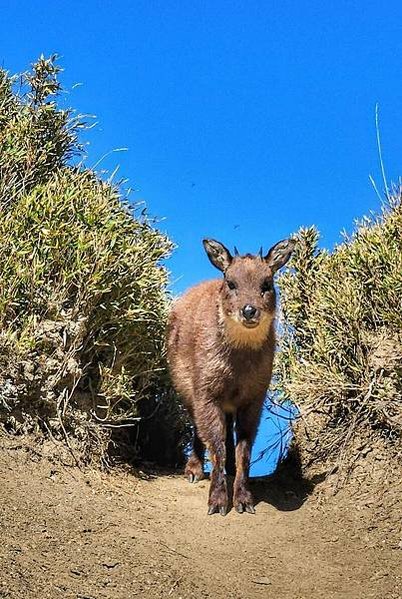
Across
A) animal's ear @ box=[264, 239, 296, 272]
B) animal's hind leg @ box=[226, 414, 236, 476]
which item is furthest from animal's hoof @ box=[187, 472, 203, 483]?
animal's ear @ box=[264, 239, 296, 272]

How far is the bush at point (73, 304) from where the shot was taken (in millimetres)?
7973

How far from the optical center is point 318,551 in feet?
23.8

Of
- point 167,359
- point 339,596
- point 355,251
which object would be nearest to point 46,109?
point 167,359

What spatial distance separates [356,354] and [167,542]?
125 inches

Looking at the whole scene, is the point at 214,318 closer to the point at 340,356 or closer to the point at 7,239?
the point at 340,356

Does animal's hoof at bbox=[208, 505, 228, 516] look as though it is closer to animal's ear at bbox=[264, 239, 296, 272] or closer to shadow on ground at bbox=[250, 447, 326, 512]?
shadow on ground at bbox=[250, 447, 326, 512]

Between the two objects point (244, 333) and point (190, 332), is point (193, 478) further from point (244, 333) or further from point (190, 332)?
point (244, 333)

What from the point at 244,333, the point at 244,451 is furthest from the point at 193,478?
the point at 244,333

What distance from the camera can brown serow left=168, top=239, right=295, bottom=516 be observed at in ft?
25.8

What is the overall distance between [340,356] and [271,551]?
2.60 m

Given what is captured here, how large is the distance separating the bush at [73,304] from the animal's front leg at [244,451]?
1188mm

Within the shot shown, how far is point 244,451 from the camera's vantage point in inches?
322

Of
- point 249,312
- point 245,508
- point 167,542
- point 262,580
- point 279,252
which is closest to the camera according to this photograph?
point 262,580

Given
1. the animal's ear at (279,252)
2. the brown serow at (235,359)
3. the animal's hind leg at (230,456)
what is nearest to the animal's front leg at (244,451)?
the brown serow at (235,359)
